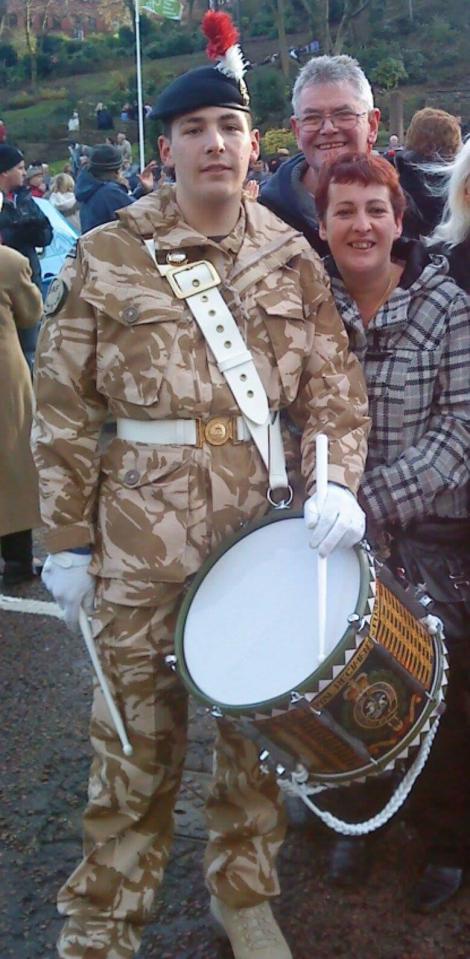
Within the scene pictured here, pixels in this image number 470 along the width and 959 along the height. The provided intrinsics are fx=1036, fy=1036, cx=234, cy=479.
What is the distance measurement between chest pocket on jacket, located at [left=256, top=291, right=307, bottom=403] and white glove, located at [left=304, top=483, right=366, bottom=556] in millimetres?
314

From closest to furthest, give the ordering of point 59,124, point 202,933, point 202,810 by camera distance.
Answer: point 202,933, point 202,810, point 59,124

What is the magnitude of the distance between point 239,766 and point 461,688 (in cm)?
64

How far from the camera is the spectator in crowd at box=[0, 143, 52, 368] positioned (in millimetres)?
6426

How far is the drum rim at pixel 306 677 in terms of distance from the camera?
1.95 metres

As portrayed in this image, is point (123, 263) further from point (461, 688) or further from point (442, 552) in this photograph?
point (461, 688)

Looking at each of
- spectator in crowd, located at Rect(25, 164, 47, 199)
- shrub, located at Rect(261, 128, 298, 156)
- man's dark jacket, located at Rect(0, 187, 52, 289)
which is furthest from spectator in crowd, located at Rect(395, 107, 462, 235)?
shrub, located at Rect(261, 128, 298, 156)

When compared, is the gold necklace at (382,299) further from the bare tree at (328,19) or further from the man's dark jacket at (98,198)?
the bare tree at (328,19)

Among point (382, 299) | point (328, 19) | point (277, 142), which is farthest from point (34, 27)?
point (382, 299)

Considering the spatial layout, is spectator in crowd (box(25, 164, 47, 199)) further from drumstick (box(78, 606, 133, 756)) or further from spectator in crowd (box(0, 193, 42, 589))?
drumstick (box(78, 606, 133, 756))

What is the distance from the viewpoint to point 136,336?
2221 mm

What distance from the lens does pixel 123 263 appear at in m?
2.26

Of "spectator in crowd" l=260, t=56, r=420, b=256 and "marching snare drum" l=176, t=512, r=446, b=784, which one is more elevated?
"spectator in crowd" l=260, t=56, r=420, b=256

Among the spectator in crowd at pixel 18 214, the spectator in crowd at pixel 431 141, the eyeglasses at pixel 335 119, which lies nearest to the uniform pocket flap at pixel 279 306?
the eyeglasses at pixel 335 119

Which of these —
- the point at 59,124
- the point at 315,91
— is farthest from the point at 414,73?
the point at 315,91
